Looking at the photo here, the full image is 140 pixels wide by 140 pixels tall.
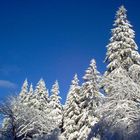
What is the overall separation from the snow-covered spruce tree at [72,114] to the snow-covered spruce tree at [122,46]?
1448 centimetres

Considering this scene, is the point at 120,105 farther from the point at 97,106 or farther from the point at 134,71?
the point at 97,106

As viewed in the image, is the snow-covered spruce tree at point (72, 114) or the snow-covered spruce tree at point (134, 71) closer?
the snow-covered spruce tree at point (134, 71)


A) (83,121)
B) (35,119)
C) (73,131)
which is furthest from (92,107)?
(35,119)

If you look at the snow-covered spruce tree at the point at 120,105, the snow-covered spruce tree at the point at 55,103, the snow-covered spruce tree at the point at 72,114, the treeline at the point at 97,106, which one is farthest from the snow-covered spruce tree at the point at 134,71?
the snow-covered spruce tree at the point at 55,103

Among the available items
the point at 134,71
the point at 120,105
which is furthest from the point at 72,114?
the point at 120,105

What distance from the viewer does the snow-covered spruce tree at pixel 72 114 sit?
44684 mm

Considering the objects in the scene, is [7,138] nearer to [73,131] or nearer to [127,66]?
[73,131]

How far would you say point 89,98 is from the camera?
136 feet

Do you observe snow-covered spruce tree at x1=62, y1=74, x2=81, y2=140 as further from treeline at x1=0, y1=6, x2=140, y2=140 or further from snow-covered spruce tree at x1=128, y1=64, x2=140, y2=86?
snow-covered spruce tree at x1=128, y1=64, x2=140, y2=86

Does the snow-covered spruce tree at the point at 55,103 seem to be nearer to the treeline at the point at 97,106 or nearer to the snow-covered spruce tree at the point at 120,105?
the treeline at the point at 97,106

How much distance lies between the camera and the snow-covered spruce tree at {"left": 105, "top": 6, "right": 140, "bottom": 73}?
3096cm

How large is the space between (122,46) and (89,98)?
1134cm

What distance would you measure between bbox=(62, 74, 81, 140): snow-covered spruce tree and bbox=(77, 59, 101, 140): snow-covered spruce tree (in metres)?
2.27

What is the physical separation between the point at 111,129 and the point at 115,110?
555cm
